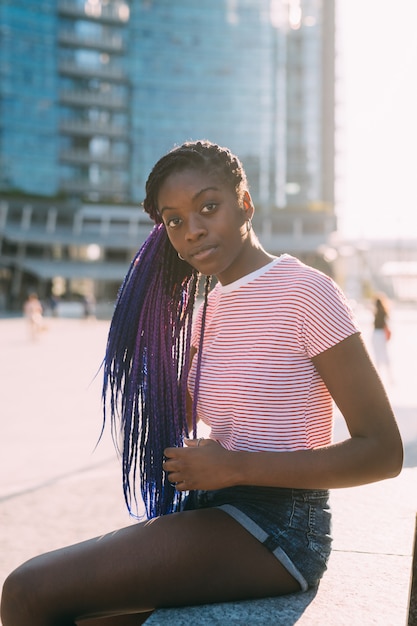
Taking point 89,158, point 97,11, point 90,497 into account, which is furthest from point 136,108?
point 90,497

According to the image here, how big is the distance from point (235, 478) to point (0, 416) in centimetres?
779

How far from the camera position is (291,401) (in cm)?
200

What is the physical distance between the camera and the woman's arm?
1.80 m

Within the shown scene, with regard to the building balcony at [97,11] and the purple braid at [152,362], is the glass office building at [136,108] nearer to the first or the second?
the building balcony at [97,11]

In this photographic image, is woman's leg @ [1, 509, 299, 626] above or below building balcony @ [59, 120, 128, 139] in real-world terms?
below

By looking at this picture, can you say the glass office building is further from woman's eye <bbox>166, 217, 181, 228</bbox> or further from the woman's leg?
the woman's leg

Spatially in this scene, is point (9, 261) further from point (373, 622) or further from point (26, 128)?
point (373, 622)

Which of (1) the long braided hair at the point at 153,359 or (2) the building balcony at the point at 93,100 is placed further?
(2) the building balcony at the point at 93,100

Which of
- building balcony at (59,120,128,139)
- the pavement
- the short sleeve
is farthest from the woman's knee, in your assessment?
building balcony at (59,120,128,139)

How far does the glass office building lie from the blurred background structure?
0.48 feet

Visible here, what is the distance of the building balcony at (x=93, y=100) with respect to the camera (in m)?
77.4

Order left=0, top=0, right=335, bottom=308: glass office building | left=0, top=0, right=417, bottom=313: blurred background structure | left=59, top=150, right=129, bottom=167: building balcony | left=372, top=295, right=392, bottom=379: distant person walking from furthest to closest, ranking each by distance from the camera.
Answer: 1. left=59, top=150, right=129, bottom=167: building balcony
2. left=0, top=0, right=335, bottom=308: glass office building
3. left=0, top=0, right=417, bottom=313: blurred background structure
4. left=372, top=295, right=392, bottom=379: distant person walking

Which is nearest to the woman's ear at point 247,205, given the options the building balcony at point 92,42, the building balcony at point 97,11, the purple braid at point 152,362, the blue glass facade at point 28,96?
the purple braid at point 152,362

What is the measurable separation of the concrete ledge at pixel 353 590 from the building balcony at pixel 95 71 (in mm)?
79724
